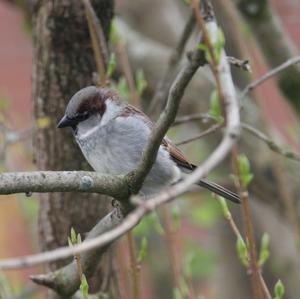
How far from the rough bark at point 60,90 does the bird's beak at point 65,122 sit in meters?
0.22

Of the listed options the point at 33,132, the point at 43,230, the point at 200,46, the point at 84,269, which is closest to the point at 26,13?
the point at 33,132

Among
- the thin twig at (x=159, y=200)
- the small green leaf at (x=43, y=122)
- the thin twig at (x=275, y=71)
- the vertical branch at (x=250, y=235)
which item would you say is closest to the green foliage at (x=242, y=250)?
the vertical branch at (x=250, y=235)

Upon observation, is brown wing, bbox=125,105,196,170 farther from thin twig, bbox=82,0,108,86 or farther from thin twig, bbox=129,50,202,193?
thin twig, bbox=129,50,202,193

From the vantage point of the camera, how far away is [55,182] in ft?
5.97

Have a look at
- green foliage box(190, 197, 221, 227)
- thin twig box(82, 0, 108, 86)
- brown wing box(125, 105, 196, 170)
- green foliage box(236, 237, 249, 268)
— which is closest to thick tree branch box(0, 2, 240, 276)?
green foliage box(236, 237, 249, 268)

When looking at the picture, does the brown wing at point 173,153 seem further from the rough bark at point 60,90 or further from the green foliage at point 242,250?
the green foliage at point 242,250

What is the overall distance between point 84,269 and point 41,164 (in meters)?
0.60

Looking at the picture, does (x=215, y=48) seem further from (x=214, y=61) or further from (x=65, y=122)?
(x=65, y=122)

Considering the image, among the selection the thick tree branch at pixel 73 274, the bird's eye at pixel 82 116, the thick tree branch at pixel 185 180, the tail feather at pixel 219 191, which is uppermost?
the thick tree branch at pixel 185 180

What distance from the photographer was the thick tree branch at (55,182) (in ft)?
5.88

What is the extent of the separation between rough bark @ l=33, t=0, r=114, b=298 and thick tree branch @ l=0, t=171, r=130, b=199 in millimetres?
898

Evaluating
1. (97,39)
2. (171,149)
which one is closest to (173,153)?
(171,149)

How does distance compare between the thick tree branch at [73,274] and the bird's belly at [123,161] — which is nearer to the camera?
the thick tree branch at [73,274]

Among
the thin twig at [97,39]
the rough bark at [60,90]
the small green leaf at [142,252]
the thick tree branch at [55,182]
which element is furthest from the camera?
the rough bark at [60,90]
